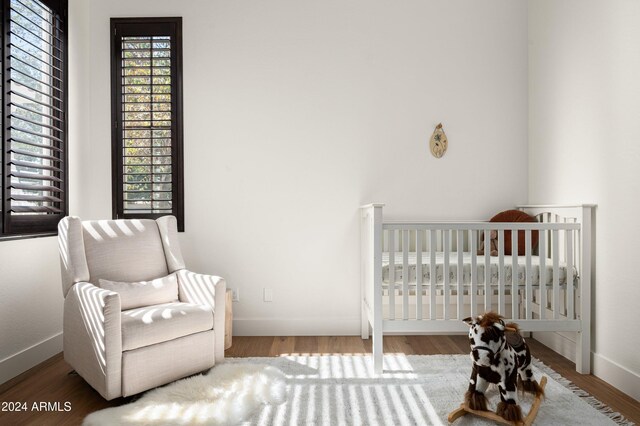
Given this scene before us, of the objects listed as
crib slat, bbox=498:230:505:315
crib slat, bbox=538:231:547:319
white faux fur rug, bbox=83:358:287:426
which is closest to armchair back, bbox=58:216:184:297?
white faux fur rug, bbox=83:358:287:426

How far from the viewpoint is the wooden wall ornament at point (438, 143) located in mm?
3225

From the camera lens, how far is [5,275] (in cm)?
232

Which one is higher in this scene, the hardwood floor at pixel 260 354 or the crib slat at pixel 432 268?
the crib slat at pixel 432 268

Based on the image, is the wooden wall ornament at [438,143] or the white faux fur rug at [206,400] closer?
the white faux fur rug at [206,400]

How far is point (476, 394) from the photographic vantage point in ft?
6.08

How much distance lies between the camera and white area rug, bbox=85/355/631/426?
1.84 metres

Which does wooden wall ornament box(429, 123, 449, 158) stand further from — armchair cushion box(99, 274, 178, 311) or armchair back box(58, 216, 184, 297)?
armchair cushion box(99, 274, 178, 311)

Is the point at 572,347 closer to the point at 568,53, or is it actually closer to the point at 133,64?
the point at 568,53

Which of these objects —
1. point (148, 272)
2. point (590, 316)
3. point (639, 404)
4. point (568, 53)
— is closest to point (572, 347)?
point (590, 316)

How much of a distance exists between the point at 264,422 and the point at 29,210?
1845 millimetres

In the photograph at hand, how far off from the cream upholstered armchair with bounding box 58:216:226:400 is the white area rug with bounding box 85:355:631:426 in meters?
0.13

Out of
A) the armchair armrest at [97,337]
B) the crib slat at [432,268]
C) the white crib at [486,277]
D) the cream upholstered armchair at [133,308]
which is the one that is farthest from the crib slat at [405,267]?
the armchair armrest at [97,337]

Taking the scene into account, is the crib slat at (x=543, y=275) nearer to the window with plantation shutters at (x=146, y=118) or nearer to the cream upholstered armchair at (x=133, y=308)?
the cream upholstered armchair at (x=133, y=308)

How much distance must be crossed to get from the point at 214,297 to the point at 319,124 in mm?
1524
